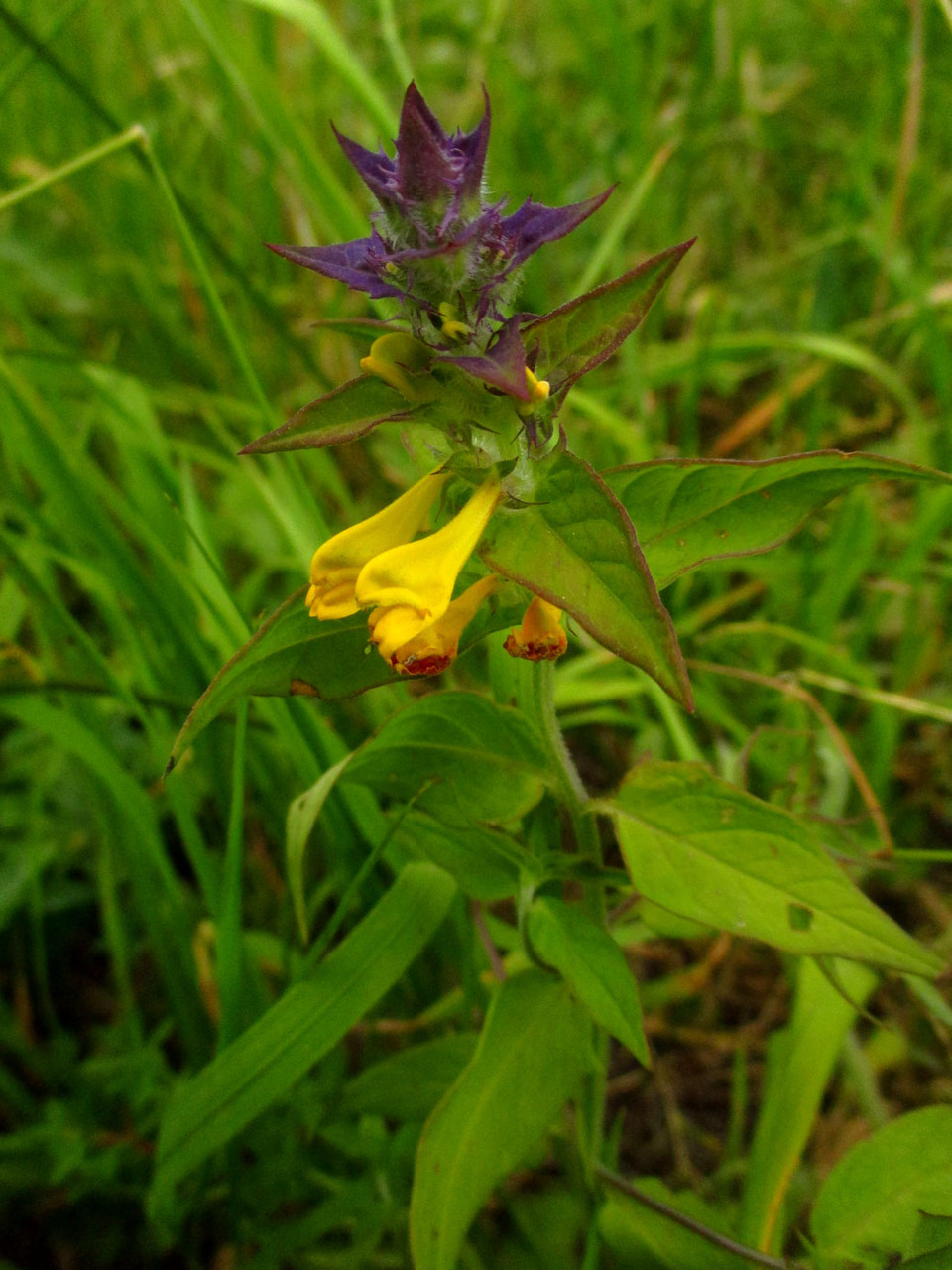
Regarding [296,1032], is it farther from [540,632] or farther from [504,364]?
[504,364]

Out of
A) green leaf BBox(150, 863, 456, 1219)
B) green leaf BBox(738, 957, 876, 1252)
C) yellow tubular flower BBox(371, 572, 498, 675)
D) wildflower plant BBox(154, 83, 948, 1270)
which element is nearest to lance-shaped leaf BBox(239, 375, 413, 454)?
wildflower plant BBox(154, 83, 948, 1270)

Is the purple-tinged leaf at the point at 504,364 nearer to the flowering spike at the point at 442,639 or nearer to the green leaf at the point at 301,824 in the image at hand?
the flowering spike at the point at 442,639

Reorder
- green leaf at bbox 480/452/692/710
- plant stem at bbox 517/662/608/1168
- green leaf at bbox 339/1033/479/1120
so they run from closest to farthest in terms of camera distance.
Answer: green leaf at bbox 480/452/692/710 → plant stem at bbox 517/662/608/1168 → green leaf at bbox 339/1033/479/1120

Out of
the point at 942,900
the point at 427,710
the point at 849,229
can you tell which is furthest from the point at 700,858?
the point at 849,229

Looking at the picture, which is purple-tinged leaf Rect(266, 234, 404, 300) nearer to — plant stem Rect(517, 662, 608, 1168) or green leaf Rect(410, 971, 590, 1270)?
plant stem Rect(517, 662, 608, 1168)

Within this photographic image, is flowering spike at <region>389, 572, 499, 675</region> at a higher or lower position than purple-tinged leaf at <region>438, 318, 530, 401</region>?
Answer: lower

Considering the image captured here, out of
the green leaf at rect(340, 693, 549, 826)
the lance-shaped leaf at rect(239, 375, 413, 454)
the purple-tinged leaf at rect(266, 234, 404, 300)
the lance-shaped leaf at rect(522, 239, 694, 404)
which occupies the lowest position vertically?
the green leaf at rect(340, 693, 549, 826)

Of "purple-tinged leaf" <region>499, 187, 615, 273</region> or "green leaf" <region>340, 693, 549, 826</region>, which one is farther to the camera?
"green leaf" <region>340, 693, 549, 826</region>
